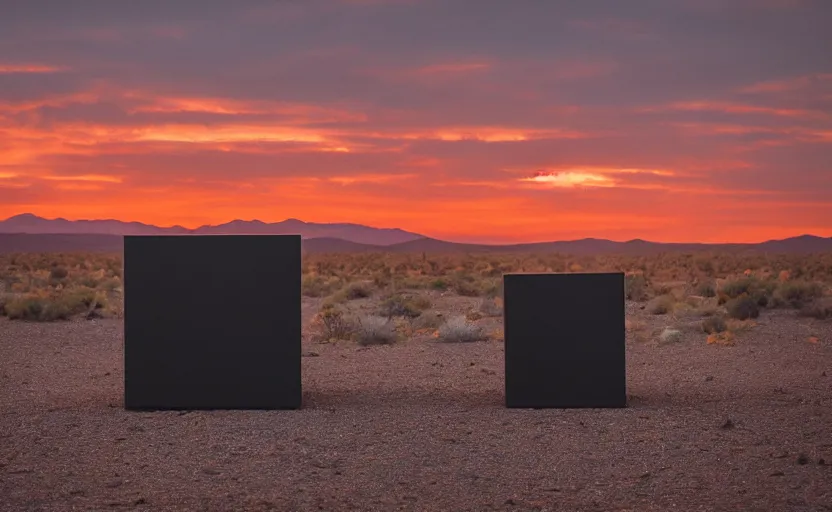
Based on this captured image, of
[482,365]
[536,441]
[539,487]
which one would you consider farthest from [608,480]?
[482,365]

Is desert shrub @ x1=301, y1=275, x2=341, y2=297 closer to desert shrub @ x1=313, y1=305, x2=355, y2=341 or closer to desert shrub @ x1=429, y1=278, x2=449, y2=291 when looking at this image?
desert shrub @ x1=429, y1=278, x2=449, y2=291

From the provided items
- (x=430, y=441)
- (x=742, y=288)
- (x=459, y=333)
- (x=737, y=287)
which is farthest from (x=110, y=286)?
(x=430, y=441)

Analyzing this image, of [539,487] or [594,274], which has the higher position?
[594,274]

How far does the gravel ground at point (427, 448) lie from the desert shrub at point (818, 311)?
11160mm

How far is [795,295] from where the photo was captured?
1233 inches

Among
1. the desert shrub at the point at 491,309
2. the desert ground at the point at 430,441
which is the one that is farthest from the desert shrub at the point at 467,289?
the desert ground at the point at 430,441

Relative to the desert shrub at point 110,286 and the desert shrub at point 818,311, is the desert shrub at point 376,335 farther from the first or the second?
the desert shrub at point 110,286

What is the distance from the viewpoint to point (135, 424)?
12062 millimetres

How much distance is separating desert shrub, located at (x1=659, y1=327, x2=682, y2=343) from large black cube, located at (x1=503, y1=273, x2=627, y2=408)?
374 inches

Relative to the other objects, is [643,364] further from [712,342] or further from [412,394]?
[412,394]

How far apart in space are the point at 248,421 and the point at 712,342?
41.1ft

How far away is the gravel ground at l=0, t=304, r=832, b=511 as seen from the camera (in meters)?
9.04

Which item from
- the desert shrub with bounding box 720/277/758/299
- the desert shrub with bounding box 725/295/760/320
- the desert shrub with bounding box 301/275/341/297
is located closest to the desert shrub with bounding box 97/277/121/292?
the desert shrub with bounding box 301/275/341/297

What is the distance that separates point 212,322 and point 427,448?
3499 millimetres
